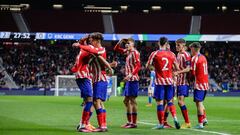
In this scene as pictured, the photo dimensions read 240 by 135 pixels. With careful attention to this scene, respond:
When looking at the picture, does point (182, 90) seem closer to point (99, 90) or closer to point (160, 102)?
point (160, 102)

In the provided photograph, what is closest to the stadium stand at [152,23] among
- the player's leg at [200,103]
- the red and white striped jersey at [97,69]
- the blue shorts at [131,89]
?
the blue shorts at [131,89]

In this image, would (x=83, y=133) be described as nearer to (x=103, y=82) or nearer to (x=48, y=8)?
(x=103, y=82)

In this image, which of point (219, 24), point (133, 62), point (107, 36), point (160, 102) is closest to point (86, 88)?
point (160, 102)

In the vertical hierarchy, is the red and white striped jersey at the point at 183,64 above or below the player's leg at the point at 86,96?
above

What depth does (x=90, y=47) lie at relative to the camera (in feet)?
50.0

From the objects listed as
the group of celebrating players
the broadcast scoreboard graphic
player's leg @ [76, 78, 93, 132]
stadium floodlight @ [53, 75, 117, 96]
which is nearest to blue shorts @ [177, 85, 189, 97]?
the group of celebrating players

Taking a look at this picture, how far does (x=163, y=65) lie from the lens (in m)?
16.6

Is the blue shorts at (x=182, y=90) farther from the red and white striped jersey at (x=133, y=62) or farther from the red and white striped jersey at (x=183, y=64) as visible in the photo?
the red and white striped jersey at (x=133, y=62)

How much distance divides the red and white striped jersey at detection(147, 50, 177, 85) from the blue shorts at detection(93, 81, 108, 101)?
1666 mm

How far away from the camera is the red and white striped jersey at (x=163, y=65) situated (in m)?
16.5

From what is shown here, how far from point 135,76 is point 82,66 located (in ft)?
7.96

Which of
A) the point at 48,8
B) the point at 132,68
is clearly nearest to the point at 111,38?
the point at 48,8

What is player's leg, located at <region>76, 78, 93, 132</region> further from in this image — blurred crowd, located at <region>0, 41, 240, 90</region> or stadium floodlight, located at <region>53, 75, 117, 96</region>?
blurred crowd, located at <region>0, 41, 240, 90</region>

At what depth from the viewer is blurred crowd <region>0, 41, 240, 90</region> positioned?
196ft
